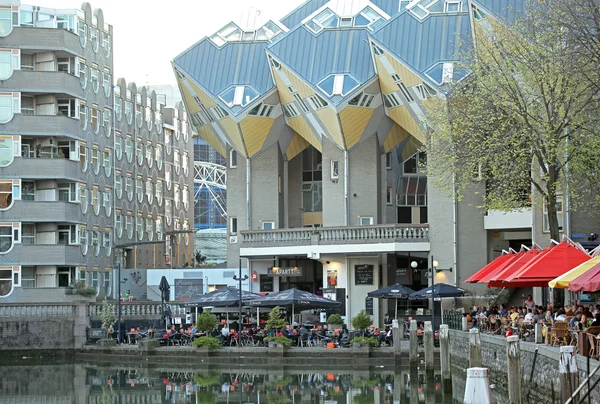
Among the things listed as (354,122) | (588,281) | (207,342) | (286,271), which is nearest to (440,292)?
(207,342)

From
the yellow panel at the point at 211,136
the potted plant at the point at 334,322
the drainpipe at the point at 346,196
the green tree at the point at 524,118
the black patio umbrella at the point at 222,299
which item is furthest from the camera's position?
the yellow panel at the point at 211,136

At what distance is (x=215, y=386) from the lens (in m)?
47.1

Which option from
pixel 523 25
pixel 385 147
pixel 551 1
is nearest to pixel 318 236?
pixel 385 147

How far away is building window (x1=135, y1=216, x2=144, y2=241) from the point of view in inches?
3674

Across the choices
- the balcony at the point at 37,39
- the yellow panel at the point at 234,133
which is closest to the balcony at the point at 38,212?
the balcony at the point at 37,39

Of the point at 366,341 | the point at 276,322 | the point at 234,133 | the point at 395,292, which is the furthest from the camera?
the point at 234,133

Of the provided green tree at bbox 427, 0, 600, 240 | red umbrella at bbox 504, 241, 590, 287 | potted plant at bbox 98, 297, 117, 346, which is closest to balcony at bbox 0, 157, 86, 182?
potted plant at bbox 98, 297, 117, 346

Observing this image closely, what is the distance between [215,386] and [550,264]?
15.6 m

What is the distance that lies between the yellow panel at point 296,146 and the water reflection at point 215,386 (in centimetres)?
2677

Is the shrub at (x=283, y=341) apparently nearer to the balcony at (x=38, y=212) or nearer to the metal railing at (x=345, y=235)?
the metal railing at (x=345, y=235)

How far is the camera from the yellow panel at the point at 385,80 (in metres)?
69.6

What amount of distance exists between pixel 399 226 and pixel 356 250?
→ 286 centimetres

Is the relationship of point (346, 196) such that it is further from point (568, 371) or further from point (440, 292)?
→ point (568, 371)

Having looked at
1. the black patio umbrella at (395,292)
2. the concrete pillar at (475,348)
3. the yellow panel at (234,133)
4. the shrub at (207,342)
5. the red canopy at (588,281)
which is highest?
the yellow panel at (234,133)
